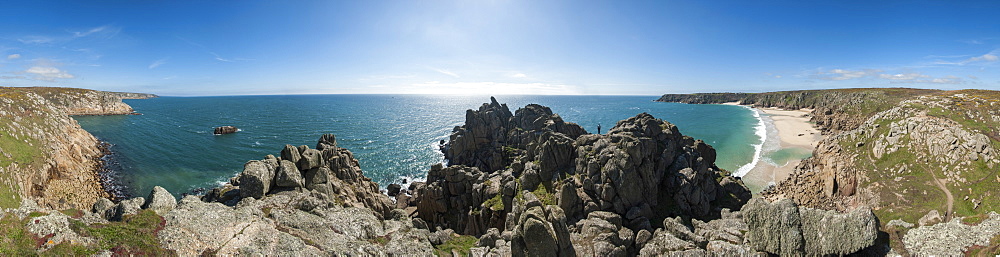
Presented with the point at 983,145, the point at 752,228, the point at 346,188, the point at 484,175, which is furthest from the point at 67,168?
the point at 983,145

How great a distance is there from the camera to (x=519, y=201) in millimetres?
37969

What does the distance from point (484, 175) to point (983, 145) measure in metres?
55.6

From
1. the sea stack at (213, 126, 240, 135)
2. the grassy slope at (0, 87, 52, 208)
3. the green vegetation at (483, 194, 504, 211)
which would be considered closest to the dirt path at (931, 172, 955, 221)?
the green vegetation at (483, 194, 504, 211)

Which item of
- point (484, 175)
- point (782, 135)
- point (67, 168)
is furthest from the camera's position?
point (782, 135)

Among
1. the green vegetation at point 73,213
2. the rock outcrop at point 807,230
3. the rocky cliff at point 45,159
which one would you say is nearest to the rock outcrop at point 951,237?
the rock outcrop at point 807,230

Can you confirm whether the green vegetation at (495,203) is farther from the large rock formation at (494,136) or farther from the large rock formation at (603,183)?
the large rock formation at (494,136)

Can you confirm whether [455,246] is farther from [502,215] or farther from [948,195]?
[948,195]

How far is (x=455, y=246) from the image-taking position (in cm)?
2939

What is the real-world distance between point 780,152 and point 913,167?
188 feet

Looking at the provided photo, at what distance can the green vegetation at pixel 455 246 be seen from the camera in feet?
90.1

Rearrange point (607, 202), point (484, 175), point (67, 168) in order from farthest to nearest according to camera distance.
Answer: point (67, 168)
point (484, 175)
point (607, 202)

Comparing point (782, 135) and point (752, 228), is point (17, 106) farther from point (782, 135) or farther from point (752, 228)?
point (782, 135)

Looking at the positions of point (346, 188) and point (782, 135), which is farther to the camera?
point (782, 135)

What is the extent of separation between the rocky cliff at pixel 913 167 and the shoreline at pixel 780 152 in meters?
10.3
